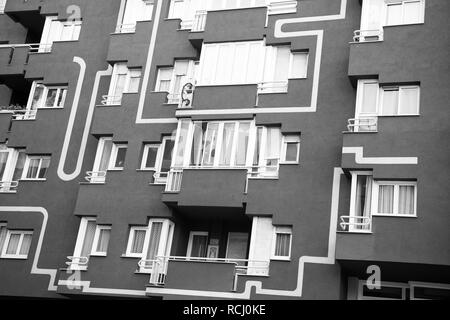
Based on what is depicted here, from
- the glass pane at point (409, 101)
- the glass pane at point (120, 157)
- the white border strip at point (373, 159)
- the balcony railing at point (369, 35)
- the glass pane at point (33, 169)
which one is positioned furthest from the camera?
the glass pane at point (33, 169)

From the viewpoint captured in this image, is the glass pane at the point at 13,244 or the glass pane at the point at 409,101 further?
the glass pane at the point at 13,244

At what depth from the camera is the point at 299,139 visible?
25172 mm

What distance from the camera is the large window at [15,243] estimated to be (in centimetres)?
2833

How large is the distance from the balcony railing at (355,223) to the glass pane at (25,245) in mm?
13705

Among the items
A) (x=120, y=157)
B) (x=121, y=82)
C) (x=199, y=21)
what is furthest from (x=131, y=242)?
(x=199, y=21)

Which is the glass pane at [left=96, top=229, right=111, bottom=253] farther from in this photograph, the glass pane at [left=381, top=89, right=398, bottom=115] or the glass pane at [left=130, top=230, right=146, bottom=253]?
the glass pane at [left=381, top=89, right=398, bottom=115]

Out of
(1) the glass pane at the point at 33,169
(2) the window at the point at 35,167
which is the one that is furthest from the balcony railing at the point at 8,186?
(1) the glass pane at the point at 33,169

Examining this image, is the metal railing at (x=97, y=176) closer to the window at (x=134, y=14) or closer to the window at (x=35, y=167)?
the window at (x=35, y=167)

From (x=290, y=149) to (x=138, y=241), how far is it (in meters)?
7.05

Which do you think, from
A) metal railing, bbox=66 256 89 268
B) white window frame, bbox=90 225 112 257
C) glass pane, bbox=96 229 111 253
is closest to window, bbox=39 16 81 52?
white window frame, bbox=90 225 112 257

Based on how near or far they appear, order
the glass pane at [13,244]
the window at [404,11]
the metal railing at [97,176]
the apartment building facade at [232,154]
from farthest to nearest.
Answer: the glass pane at [13,244]
the metal railing at [97,176]
the window at [404,11]
the apartment building facade at [232,154]

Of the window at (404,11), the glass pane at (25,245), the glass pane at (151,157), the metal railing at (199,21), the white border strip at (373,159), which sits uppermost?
the metal railing at (199,21)

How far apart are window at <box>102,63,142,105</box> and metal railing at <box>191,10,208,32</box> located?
10.3ft

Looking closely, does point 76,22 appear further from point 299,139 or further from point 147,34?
point 299,139
